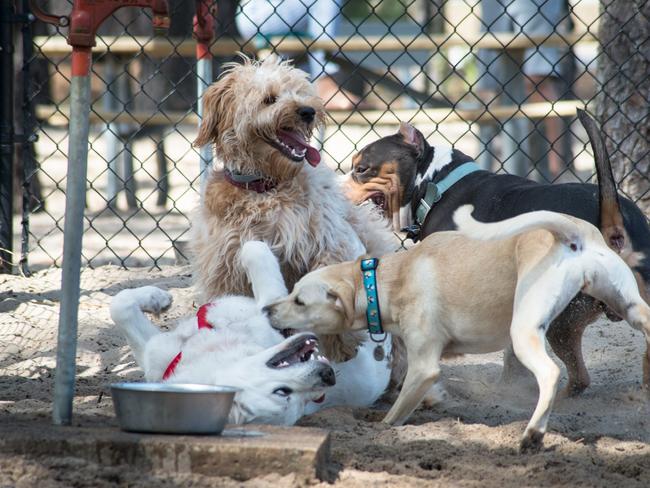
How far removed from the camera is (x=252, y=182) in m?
4.34

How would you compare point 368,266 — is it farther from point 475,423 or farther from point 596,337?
point 596,337

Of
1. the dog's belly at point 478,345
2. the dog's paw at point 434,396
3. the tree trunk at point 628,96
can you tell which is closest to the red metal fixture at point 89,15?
the dog's belly at point 478,345

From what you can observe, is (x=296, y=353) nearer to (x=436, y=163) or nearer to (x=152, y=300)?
(x=152, y=300)

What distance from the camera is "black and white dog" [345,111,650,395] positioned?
4125 mm

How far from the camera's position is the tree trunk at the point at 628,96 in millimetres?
6430

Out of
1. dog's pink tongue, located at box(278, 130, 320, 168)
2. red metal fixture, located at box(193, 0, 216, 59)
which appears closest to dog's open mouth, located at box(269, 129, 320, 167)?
dog's pink tongue, located at box(278, 130, 320, 168)

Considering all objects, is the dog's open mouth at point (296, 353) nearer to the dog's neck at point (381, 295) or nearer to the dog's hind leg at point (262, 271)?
the dog's neck at point (381, 295)

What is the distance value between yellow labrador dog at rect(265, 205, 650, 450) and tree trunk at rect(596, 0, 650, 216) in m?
3.13

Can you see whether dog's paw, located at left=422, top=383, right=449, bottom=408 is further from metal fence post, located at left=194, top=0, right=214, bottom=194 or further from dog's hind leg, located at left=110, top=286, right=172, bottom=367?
metal fence post, located at left=194, top=0, right=214, bottom=194

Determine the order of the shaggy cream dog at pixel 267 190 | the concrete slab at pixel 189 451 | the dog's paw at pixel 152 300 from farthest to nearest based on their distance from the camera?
the shaggy cream dog at pixel 267 190 < the dog's paw at pixel 152 300 < the concrete slab at pixel 189 451

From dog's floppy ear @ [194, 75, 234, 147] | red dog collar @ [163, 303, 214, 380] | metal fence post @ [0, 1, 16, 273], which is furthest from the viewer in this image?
metal fence post @ [0, 1, 16, 273]

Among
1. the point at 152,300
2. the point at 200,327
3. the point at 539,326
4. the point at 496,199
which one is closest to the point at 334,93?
the point at 496,199

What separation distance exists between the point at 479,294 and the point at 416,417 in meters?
0.65

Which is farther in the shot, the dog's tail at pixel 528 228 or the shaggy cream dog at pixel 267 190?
the shaggy cream dog at pixel 267 190
